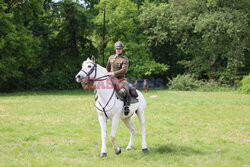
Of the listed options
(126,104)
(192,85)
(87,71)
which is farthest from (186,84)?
(87,71)

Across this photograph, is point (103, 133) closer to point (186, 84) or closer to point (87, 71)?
point (87, 71)

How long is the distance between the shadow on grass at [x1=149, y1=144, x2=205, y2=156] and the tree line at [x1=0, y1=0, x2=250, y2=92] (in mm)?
22678

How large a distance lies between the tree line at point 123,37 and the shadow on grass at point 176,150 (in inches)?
893

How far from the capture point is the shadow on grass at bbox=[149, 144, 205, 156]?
24.1ft

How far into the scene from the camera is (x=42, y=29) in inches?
1249

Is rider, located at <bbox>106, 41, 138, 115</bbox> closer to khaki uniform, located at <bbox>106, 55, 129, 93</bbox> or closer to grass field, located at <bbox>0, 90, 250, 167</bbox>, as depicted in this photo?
khaki uniform, located at <bbox>106, 55, 129, 93</bbox>

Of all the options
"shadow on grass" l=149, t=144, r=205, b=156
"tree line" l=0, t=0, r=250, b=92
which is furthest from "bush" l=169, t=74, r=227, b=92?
"shadow on grass" l=149, t=144, r=205, b=156

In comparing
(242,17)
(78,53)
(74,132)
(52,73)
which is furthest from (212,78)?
(74,132)

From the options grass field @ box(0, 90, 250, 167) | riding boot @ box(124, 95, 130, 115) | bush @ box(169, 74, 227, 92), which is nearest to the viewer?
grass field @ box(0, 90, 250, 167)

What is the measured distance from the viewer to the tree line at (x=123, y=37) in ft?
93.3

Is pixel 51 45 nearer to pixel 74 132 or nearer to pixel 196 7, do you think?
pixel 196 7

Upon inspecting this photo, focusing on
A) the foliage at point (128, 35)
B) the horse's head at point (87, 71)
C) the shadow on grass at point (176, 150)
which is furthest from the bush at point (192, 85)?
the horse's head at point (87, 71)

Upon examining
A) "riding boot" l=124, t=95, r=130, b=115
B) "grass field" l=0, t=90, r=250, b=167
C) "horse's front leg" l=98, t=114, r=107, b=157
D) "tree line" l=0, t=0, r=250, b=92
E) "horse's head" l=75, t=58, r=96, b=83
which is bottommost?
"grass field" l=0, t=90, r=250, b=167

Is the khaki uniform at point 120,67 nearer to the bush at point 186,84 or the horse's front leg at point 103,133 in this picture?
the horse's front leg at point 103,133
